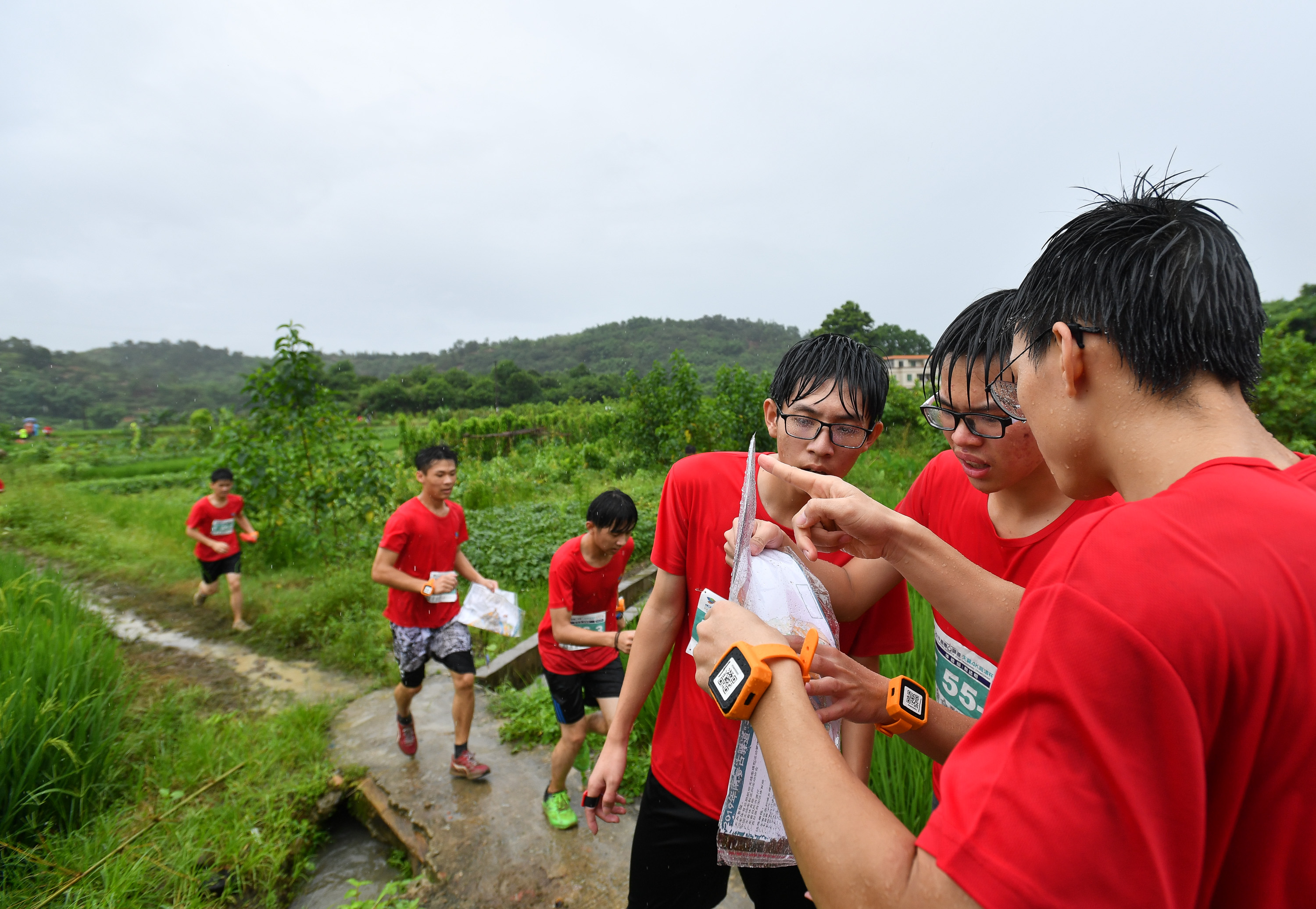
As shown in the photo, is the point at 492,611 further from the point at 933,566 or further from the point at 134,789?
the point at 933,566

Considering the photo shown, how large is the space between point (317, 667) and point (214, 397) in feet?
100

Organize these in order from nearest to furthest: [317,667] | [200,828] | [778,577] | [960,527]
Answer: [778,577] < [960,527] < [200,828] < [317,667]

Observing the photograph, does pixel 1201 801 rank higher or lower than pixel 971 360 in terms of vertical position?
lower

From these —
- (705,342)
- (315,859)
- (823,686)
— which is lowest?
(315,859)

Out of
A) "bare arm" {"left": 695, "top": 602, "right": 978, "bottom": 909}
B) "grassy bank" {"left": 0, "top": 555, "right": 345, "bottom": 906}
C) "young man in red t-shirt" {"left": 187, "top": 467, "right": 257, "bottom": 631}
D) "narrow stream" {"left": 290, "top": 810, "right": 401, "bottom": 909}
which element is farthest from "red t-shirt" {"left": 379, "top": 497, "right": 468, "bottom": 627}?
"young man in red t-shirt" {"left": 187, "top": 467, "right": 257, "bottom": 631}

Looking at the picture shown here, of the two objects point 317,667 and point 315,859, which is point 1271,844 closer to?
point 315,859

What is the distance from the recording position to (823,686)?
3.82 feet

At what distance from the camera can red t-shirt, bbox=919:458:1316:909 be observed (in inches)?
21.2

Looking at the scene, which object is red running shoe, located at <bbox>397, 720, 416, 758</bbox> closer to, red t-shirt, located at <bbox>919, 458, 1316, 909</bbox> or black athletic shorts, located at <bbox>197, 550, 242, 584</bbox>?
black athletic shorts, located at <bbox>197, 550, 242, 584</bbox>

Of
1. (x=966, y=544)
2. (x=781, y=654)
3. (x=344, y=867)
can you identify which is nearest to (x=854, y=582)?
(x=966, y=544)

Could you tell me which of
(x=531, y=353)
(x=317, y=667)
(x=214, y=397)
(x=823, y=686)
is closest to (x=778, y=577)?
(x=823, y=686)

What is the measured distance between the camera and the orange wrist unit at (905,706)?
123 centimetres

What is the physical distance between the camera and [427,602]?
3867 millimetres

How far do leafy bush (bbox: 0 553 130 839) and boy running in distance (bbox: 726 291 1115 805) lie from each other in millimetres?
3921
